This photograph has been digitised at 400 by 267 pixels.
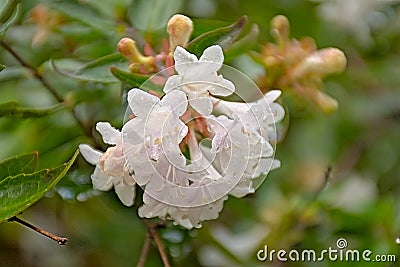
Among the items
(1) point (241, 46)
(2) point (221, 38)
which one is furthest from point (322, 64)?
(2) point (221, 38)

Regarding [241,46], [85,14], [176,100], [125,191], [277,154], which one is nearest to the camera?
[176,100]

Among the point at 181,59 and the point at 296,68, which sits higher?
the point at 181,59

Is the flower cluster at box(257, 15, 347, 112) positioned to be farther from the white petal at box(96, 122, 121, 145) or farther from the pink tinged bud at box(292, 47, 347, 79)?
the white petal at box(96, 122, 121, 145)

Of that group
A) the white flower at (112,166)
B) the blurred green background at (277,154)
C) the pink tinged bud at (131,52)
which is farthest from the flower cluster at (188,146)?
the blurred green background at (277,154)

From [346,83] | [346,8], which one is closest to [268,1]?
[346,8]

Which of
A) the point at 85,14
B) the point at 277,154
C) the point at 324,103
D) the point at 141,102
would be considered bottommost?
the point at 277,154

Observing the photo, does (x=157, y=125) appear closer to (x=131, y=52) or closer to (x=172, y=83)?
(x=172, y=83)

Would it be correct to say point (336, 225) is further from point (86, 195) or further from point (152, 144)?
point (152, 144)
